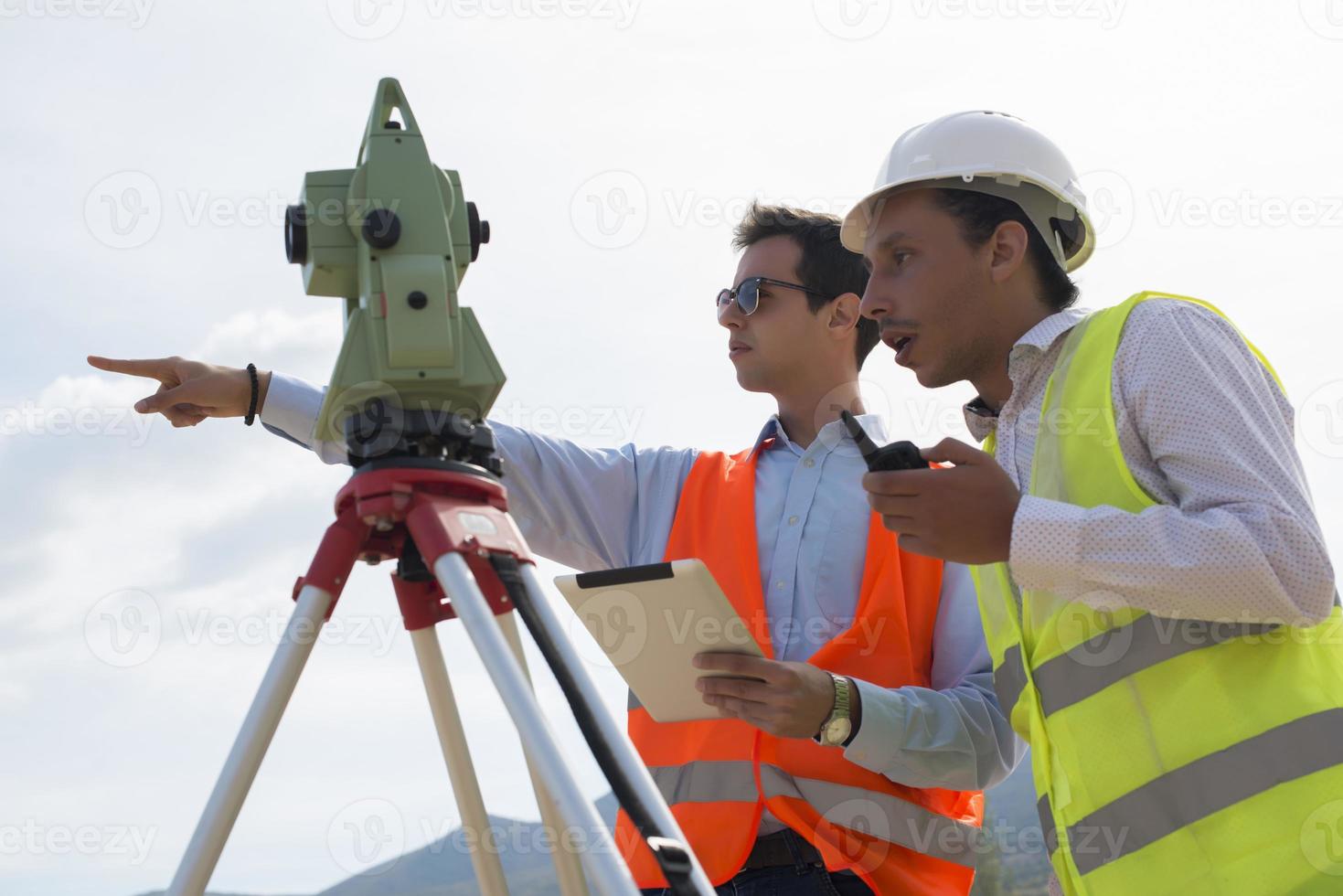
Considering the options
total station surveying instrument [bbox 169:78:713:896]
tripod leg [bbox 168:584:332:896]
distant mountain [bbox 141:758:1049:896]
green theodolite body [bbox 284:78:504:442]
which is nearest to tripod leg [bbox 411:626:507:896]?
total station surveying instrument [bbox 169:78:713:896]

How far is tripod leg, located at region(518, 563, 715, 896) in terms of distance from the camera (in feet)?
7.11

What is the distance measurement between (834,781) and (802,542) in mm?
804

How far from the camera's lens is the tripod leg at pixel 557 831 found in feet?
8.10

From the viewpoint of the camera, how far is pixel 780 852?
375 centimetres

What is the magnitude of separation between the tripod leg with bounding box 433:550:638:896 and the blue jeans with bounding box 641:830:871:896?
1.73 meters

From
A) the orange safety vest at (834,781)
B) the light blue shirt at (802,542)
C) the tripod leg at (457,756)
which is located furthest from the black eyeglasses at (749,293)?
the tripod leg at (457,756)

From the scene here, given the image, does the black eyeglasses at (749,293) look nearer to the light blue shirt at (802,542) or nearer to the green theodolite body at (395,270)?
the light blue shirt at (802,542)

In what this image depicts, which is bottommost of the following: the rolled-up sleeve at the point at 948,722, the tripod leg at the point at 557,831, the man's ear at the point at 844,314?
the tripod leg at the point at 557,831

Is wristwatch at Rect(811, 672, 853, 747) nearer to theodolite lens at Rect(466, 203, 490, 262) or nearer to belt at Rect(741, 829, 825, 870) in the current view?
belt at Rect(741, 829, 825, 870)

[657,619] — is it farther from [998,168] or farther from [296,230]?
[998,168]

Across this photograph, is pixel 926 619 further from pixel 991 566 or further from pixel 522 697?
pixel 522 697

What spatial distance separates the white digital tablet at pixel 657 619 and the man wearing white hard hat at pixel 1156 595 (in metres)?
0.67

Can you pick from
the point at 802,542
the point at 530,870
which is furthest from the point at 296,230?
the point at 530,870

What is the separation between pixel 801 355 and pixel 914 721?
162 centimetres
